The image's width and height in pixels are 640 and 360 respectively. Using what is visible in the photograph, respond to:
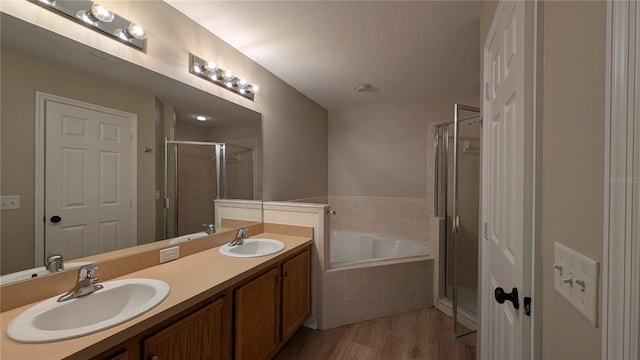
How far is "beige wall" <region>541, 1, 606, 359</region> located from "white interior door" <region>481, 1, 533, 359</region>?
0.07 metres

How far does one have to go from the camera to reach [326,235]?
212 centimetres

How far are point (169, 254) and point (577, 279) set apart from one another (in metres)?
1.78

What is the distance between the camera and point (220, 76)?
194 cm

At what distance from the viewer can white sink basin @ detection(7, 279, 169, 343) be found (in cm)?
78

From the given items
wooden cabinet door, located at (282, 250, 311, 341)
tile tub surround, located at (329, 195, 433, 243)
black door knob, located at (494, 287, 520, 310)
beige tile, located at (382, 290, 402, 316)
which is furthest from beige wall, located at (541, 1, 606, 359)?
tile tub surround, located at (329, 195, 433, 243)

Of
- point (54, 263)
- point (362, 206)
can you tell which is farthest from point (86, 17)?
point (362, 206)

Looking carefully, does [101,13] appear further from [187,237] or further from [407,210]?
[407,210]

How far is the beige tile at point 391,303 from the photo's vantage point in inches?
91.8

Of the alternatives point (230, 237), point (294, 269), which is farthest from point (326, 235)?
→ point (230, 237)

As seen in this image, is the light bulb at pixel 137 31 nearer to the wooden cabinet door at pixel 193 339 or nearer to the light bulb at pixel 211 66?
the light bulb at pixel 211 66

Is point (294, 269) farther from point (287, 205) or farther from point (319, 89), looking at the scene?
point (319, 89)

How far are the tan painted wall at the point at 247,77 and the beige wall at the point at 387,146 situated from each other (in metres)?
0.25

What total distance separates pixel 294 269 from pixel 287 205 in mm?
587

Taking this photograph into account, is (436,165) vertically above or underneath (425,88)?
underneath
